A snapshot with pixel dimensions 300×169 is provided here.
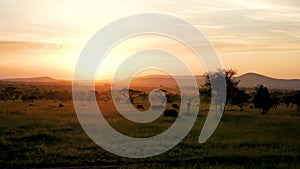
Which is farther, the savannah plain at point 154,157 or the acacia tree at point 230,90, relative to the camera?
the acacia tree at point 230,90

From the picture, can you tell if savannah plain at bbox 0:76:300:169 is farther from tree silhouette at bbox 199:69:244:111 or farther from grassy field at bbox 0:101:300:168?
tree silhouette at bbox 199:69:244:111

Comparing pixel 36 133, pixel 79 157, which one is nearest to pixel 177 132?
pixel 36 133

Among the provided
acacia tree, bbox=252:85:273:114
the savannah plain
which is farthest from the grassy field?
acacia tree, bbox=252:85:273:114

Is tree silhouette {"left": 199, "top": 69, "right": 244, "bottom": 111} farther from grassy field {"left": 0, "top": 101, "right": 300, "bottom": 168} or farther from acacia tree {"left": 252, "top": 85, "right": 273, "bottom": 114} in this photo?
grassy field {"left": 0, "top": 101, "right": 300, "bottom": 168}

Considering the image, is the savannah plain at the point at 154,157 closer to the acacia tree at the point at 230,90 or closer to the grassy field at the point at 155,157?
the grassy field at the point at 155,157

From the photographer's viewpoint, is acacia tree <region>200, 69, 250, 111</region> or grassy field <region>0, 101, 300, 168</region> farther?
acacia tree <region>200, 69, 250, 111</region>

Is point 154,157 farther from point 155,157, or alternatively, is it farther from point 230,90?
point 230,90

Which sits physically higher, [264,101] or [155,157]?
[264,101]

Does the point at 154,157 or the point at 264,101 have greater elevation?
the point at 264,101

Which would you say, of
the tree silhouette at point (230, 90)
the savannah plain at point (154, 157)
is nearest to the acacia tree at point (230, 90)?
the tree silhouette at point (230, 90)

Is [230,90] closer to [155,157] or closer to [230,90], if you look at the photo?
[230,90]

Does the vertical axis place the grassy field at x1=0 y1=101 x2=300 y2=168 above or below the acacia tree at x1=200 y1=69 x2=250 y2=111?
below

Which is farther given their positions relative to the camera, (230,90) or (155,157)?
(230,90)

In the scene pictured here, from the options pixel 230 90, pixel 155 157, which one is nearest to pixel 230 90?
pixel 230 90
